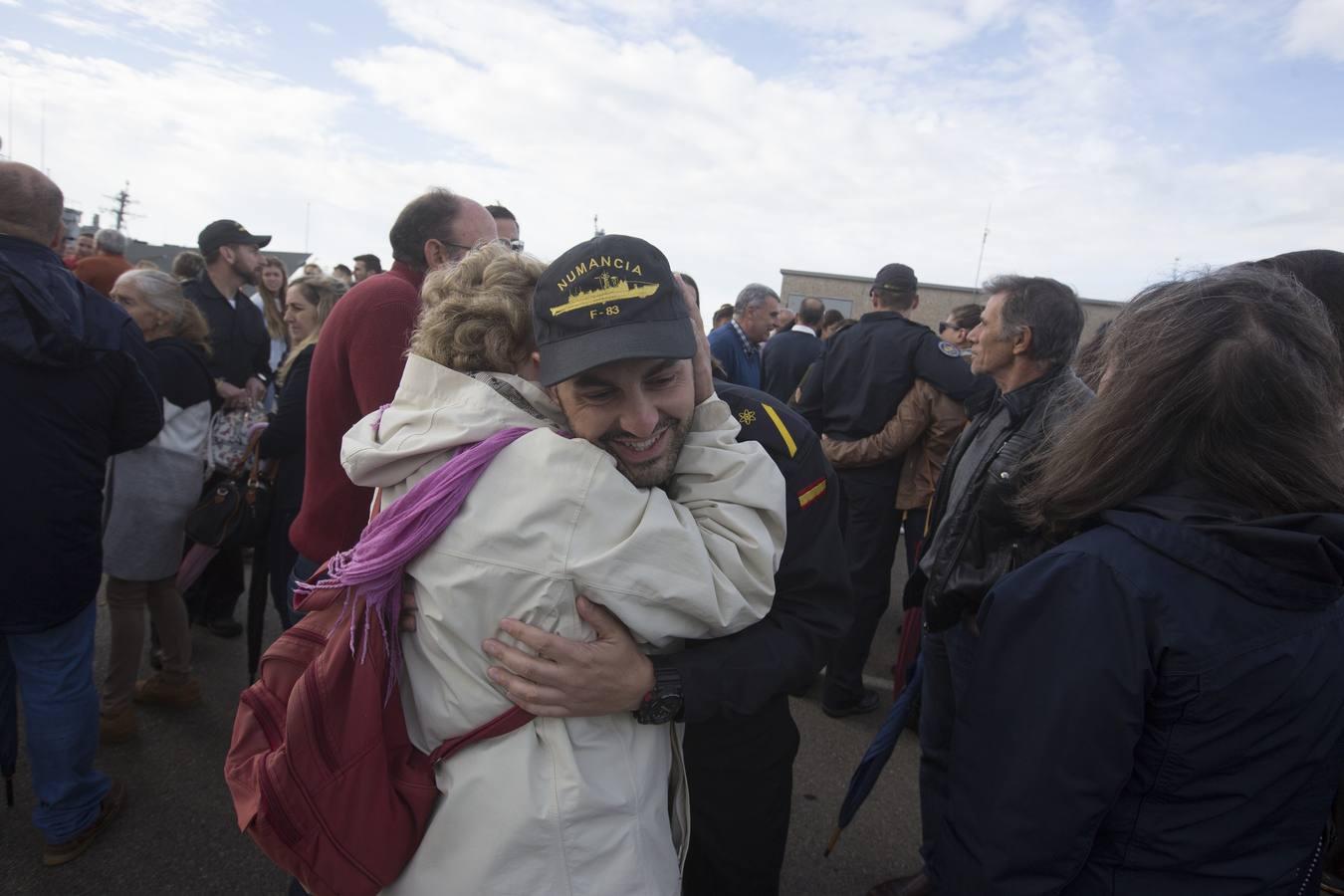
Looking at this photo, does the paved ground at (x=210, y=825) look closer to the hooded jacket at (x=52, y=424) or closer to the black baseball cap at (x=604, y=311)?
the hooded jacket at (x=52, y=424)

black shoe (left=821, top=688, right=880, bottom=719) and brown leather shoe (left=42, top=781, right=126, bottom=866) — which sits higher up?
black shoe (left=821, top=688, right=880, bottom=719)

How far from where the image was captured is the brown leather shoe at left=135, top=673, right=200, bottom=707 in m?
3.42

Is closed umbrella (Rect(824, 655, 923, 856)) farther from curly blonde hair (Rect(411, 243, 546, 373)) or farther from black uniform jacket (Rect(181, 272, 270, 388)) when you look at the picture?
black uniform jacket (Rect(181, 272, 270, 388))

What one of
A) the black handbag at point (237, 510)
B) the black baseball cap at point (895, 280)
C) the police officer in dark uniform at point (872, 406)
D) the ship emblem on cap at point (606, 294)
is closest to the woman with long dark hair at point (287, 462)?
the black handbag at point (237, 510)

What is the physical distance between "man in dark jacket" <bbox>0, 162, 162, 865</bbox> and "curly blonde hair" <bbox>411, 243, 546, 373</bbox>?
1.66 m

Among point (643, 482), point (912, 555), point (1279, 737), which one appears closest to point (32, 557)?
point (643, 482)

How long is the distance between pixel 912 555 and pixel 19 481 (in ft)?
12.8

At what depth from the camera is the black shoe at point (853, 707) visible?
382cm

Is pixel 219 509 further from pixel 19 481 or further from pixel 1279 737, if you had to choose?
pixel 1279 737

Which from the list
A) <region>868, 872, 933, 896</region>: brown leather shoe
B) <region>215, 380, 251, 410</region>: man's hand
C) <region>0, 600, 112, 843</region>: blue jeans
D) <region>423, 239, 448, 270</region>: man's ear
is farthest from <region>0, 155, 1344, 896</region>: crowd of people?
<region>215, 380, 251, 410</region>: man's hand

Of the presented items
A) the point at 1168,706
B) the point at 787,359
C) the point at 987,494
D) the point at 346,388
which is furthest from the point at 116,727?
the point at 787,359

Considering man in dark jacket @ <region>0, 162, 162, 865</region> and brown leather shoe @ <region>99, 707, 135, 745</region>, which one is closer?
man in dark jacket @ <region>0, 162, 162, 865</region>

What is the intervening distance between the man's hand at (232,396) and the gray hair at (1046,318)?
146 inches

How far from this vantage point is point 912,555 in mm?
4004
